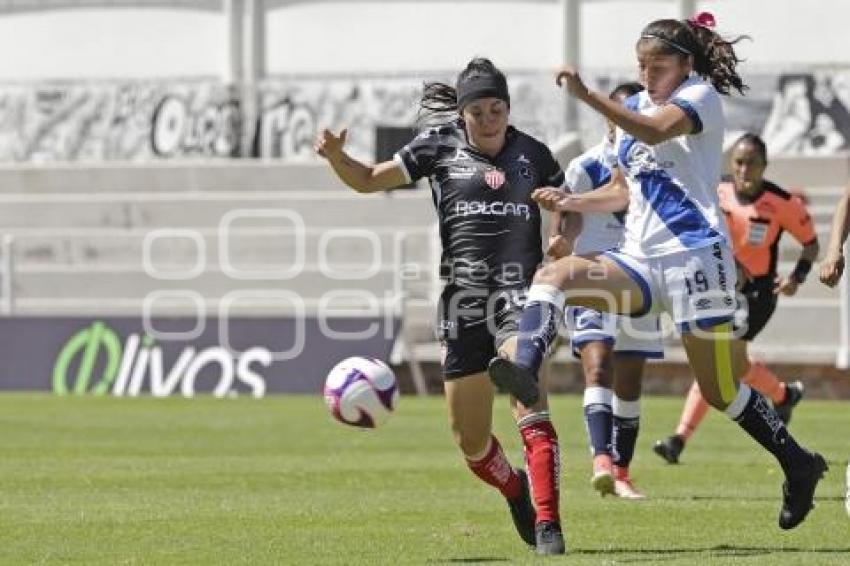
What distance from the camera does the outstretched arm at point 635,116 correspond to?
31.1ft

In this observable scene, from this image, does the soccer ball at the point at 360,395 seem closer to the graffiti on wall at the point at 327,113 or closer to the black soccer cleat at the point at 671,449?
the black soccer cleat at the point at 671,449

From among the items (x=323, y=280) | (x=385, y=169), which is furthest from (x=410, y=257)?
(x=385, y=169)

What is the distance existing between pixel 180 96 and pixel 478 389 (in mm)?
27775

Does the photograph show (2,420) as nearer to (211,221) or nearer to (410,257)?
(410,257)

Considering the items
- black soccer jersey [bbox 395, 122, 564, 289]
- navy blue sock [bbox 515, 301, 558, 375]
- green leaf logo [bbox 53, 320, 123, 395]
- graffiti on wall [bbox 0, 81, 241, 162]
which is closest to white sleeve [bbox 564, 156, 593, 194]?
black soccer jersey [bbox 395, 122, 564, 289]

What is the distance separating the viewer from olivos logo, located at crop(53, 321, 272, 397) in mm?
26875

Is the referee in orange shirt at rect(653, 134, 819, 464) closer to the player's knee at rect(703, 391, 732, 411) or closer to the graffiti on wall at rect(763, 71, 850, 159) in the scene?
the player's knee at rect(703, 391, 732, 411)

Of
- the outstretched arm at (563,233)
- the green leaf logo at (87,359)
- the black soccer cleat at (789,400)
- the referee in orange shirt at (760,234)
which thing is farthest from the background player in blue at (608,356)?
the green leaf logo at (87,359)

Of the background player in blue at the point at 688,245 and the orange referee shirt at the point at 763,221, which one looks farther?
the orange referee shirt at the point at 763,221

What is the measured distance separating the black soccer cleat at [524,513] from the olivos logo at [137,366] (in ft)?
52.7

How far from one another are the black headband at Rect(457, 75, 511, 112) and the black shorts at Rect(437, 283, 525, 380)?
0.91 meters

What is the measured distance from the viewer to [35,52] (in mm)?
39250

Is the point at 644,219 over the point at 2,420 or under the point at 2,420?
over

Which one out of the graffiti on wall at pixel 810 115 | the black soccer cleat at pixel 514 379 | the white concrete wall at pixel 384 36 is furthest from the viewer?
the white concrete wall at pixel 384 36
